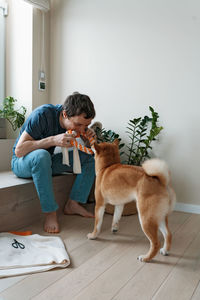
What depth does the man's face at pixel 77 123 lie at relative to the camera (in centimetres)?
200

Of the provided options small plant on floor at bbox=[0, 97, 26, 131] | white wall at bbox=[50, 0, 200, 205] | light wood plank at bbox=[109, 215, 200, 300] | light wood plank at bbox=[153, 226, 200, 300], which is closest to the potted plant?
small plant on floor at bbox=[0, 97, 26, 131]

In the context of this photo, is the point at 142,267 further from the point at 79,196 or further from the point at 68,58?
the point at 68,58

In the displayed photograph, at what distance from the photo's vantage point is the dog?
1517mm

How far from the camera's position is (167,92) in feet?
8.49

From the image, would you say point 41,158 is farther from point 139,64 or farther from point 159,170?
point 139,64

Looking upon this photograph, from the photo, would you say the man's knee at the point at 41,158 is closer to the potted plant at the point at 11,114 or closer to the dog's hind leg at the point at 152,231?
the dog's hind leg at the point at 152,231

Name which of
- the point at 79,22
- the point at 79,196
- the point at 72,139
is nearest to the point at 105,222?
the point at 79,196

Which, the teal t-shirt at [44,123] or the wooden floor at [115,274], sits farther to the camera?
the teal t-shirt at [44,123]

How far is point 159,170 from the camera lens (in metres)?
1.52

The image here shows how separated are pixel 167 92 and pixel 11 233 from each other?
1.69 metres

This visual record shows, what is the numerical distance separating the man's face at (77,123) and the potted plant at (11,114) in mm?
867

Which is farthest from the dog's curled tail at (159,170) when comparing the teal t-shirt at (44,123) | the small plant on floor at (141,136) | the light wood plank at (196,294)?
the small plant on floor at (141,136)

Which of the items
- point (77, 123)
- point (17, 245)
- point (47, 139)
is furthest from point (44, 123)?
point (17, 245)

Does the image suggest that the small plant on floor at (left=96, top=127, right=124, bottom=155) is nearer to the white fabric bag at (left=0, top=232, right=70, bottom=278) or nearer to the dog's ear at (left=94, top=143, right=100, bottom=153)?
the dog's ear at (left=94, top=143, right=100, bottom=153)
